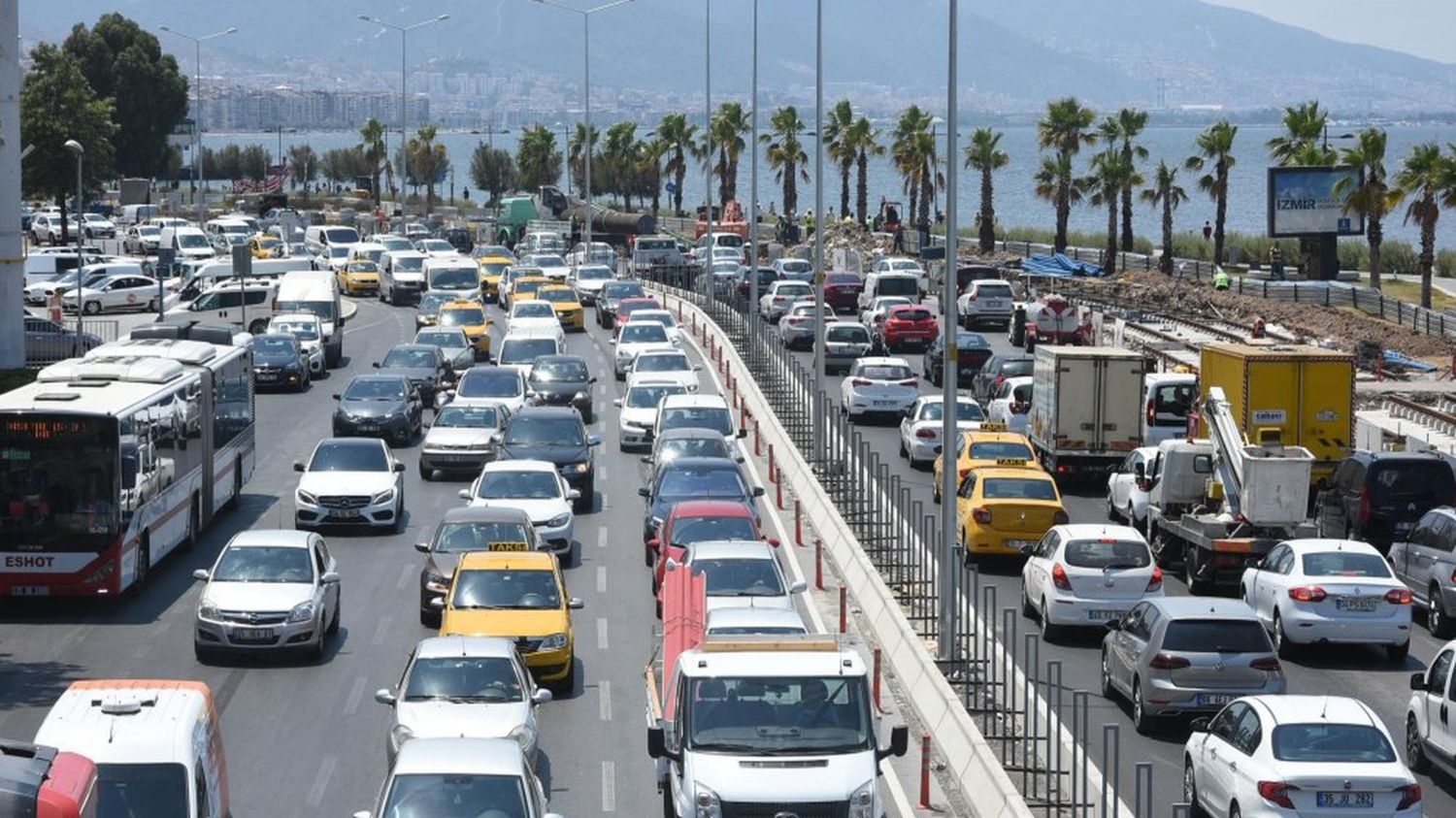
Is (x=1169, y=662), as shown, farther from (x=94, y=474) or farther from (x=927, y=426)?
(x=927, y=426)

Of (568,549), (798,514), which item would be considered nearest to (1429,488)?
(798,514)

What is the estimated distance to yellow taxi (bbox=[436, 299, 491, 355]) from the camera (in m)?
58.3

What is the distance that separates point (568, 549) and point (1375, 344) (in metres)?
30.8

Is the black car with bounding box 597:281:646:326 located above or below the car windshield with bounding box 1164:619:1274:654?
above

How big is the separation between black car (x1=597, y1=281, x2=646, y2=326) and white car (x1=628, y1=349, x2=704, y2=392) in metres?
18.9

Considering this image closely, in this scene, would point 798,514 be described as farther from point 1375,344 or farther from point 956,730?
point 1375,344

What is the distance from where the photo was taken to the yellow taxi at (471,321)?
5828 cm

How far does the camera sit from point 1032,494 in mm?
30797

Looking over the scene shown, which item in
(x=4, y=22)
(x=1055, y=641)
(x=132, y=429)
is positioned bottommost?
(x=1055, y=641)

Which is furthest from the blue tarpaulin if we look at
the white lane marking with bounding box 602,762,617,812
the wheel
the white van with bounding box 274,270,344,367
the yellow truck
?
the white lane marking with bounding box 602,762,617,812

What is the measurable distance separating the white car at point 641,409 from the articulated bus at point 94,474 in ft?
41.0

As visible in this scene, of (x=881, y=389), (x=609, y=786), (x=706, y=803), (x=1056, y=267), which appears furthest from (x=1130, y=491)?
(x=1056, y=267)

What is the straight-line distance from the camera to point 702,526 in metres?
28.2

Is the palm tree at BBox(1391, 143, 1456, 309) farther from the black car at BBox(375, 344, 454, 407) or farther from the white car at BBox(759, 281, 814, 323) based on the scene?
the black car at BBox(375, 344, 454, 407)
